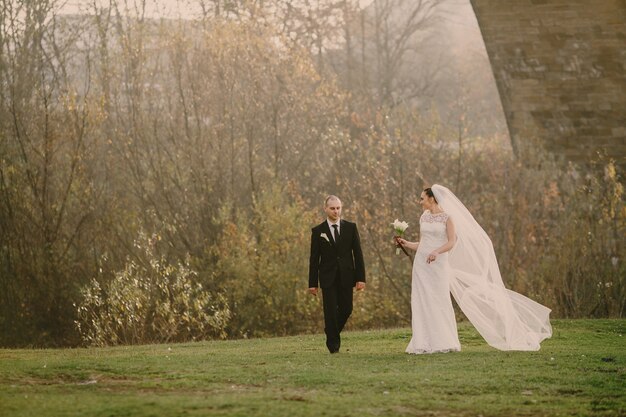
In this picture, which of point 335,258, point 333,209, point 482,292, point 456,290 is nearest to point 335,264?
point 335,258

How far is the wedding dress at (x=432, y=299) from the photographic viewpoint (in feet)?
34.8

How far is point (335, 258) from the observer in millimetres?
10570

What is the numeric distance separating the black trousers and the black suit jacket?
0.21 feet

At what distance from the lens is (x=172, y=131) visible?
18.6 metres

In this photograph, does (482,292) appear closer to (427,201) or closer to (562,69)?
(427,201)

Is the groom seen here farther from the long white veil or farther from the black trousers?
the long white veil

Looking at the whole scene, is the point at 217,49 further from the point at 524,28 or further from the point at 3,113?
the point at 524,28

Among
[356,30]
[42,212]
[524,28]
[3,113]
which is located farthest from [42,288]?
[356,30]

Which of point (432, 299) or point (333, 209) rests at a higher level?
point (333, 209)

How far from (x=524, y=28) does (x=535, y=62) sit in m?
0.78

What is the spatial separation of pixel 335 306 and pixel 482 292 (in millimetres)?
1420

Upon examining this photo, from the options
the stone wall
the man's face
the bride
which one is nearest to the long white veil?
the bride

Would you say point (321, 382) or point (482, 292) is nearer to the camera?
point (321, 382)

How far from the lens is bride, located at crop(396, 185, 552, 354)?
10.6 m
